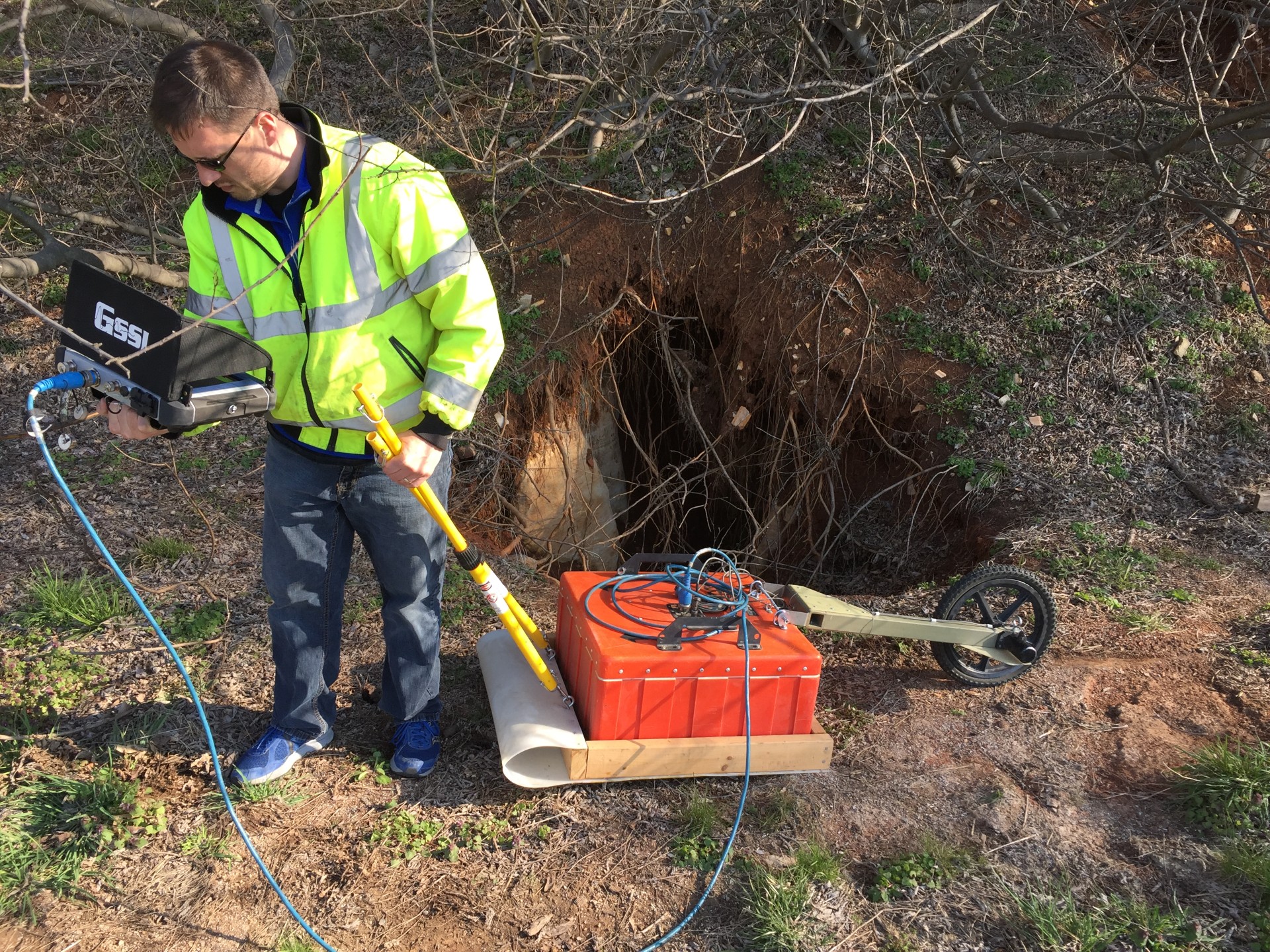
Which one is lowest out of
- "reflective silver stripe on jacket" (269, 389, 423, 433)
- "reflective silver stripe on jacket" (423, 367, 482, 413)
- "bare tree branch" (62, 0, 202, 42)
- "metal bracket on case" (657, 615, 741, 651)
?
"metal bracket on case" (657, 615, 741, 651)

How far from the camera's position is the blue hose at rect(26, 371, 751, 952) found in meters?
2.28


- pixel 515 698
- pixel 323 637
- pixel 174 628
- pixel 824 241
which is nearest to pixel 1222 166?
pixel 824 241

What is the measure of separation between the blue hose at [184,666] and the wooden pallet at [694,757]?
0.07m

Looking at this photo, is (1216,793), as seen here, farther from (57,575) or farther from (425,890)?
(57,575)

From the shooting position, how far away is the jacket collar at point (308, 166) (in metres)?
2.41

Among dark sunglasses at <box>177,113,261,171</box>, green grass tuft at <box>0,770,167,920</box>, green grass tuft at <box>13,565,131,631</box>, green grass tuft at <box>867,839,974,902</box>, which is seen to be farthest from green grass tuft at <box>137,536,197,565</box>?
green grass tuft at <box>867,839,974,902</box>

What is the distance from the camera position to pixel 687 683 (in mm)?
2908

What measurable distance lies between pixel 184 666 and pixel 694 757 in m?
1.62

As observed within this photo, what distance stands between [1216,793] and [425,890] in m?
2.41

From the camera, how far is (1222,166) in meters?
5.55

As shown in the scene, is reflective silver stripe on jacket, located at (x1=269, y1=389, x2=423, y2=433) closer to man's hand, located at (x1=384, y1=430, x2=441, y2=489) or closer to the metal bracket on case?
man's hand, located at (x1=384, y1=430, x2=441, y2=489)

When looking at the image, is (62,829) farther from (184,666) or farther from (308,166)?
(308,166)

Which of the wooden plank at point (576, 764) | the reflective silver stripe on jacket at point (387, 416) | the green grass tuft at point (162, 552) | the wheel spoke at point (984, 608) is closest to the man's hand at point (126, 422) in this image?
the reflective silver stripe on jacket at point (387, 416)

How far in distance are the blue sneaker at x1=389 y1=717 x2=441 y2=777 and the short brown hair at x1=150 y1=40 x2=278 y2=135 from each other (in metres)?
1.91
